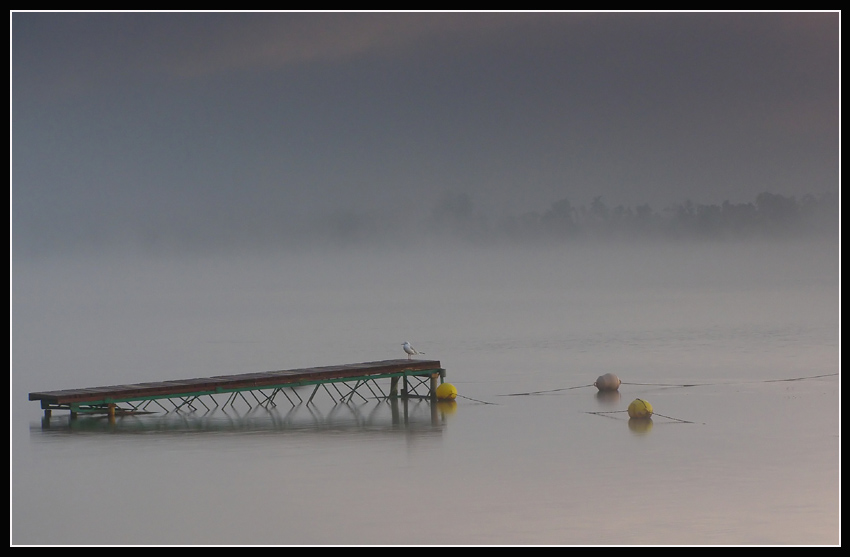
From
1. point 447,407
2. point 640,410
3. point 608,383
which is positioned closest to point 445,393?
point 447,407

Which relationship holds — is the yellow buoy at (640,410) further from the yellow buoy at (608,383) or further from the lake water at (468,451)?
the yellow buoy at (608,383)

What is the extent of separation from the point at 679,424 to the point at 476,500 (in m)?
7.81

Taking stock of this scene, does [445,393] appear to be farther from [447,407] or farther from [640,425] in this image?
[640,425]

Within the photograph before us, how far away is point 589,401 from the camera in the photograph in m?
28.4

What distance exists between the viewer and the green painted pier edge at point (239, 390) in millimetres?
23906

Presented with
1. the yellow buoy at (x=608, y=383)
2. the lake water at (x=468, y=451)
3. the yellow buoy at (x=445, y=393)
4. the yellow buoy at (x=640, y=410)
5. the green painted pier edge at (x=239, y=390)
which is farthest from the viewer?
the yellow buoy at (x=608, y=383)

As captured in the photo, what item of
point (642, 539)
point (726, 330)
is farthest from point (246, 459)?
point (726, 330)

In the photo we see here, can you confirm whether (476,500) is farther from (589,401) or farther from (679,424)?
(589,401)

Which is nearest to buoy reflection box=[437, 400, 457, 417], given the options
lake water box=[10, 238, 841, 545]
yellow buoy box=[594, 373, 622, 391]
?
lake water box=[10, 238, 841, 545]

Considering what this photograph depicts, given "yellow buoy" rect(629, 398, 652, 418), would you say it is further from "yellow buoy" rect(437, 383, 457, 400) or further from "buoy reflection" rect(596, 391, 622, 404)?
→ "yellow buoy" rect(437, 383, 457, 400)

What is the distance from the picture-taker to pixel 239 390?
25109 millimetres

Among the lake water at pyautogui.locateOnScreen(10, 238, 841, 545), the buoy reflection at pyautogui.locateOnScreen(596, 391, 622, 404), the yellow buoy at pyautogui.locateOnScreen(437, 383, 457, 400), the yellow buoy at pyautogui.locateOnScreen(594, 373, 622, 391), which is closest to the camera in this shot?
the lake water at pyautogui.locateOnScreen(10, 238, 841, 545)

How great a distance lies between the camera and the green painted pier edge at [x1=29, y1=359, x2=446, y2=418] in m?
23.9

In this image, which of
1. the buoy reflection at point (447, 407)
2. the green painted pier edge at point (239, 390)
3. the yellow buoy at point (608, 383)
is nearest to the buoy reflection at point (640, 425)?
the buoy reflection at point (447, 407)
